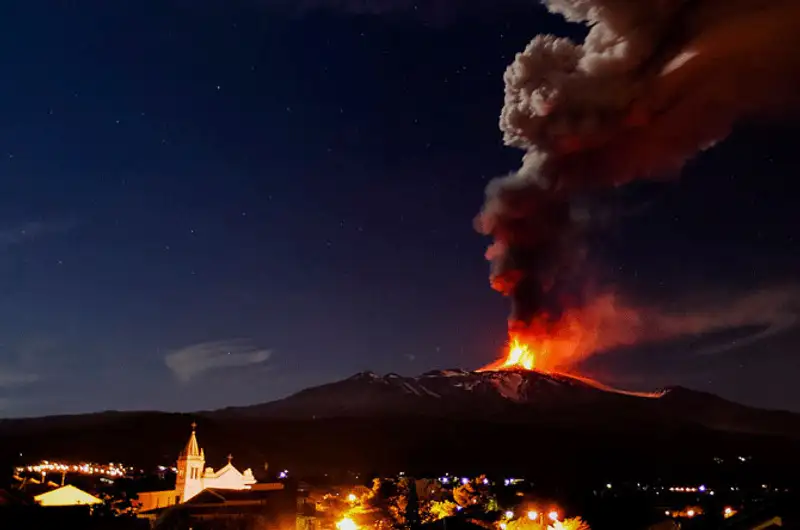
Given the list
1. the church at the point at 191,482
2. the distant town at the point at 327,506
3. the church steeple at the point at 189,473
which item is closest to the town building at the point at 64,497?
the distant town at the point at 327,506

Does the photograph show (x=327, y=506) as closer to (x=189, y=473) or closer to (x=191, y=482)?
(x=191, y=482)

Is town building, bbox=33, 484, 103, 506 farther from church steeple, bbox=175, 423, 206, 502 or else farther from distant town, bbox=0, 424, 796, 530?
church steeple, bbox=175, 423, 206, 502

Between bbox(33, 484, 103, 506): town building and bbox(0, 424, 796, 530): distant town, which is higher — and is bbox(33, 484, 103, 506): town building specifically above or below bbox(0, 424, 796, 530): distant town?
above

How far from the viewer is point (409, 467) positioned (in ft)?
388

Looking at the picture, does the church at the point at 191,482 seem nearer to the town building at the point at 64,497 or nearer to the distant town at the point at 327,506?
the distant town at the point at 327,506

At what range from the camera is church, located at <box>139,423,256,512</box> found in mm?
48625

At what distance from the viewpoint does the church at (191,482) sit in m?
48.6

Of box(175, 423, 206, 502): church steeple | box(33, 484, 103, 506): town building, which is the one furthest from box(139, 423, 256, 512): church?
box(33, 484, 103, 506): town building

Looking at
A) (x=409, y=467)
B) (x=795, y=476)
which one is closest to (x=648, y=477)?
(x=795, y=476)

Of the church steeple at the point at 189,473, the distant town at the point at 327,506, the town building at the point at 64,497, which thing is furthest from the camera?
the church steeple at the point at 189,473

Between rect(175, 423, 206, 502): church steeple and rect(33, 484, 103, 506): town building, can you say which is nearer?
rect(33, 484, 103, 506): town building

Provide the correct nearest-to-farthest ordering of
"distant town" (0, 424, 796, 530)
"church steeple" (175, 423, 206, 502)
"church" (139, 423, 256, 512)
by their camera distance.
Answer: "distant town" (0, 424, 796, 530)
"church" (139, 423, 256, 512)
"church steeple" (175, 423, 206, 502)

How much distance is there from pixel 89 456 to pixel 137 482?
2146 inches

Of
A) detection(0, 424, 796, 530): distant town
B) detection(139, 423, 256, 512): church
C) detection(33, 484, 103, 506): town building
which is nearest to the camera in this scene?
detection(0, 424, 796, 530): distant town
